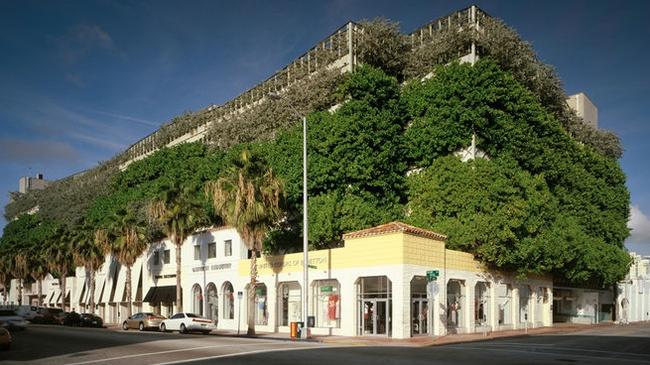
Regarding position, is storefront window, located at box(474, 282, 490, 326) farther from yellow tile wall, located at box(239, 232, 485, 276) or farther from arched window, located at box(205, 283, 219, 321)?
arched window, located at box(205, 283, 219, 321)

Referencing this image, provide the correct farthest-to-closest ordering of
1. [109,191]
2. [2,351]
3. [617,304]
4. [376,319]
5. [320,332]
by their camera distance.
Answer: [109,191] < [617,304] < [320,332] < [376,319] < [2,351]

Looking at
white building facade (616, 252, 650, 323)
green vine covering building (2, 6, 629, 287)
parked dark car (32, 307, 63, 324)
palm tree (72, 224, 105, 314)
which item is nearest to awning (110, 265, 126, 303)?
palm tree (72, 224, 105, 314)

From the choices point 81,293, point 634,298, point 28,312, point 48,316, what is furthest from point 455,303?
point 81,293

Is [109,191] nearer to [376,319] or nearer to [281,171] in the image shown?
[281,171]

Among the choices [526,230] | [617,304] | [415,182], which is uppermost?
[415,182]

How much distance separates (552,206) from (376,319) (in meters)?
17.5

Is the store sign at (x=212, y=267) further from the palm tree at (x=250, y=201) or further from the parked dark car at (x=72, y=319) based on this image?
the parked dark car at (x=72, y=319)

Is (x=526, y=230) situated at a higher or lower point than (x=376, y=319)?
higher

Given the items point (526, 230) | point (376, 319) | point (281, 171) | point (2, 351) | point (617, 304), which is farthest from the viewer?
point (617, 304)

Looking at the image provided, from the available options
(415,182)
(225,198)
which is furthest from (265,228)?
(415,182)

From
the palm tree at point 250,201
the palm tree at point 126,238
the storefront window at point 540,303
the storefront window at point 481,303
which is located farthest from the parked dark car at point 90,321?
the storefront window at point 540,303

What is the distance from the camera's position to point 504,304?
4412 cm

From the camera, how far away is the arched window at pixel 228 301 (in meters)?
50.2

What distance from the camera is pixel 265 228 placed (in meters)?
40.5
